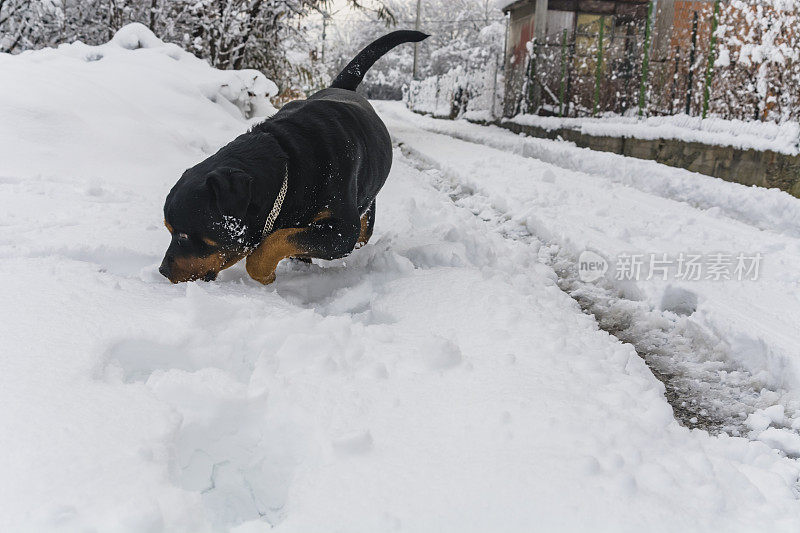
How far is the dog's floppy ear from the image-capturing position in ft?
8.59

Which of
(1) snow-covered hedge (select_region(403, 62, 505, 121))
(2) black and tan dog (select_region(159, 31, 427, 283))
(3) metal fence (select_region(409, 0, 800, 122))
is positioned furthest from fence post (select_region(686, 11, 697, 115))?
(1) snow-covered hedge (select_region(403, 62, 505, 121))

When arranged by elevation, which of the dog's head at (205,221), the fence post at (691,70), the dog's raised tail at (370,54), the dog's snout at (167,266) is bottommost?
the dog's snout at (167,266)

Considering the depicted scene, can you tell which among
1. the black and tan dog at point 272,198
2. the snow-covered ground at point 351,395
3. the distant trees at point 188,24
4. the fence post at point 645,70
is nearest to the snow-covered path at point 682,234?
the snow-covered ground at point 351,395

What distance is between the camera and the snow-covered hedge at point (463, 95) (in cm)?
1980

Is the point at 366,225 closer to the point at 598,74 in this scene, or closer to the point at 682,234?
the point at 682,234

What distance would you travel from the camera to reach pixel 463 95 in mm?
24734

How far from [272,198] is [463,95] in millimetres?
23054

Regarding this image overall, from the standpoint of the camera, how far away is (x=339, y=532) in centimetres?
146

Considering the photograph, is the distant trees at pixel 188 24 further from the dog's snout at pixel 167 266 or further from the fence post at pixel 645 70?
the dog's snout at pixel 167 266

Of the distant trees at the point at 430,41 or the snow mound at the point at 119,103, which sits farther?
the distant trees at the point at 430,41

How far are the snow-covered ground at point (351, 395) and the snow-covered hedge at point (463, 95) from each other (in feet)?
55.1

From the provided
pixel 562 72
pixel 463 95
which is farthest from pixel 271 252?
pixel 463 95

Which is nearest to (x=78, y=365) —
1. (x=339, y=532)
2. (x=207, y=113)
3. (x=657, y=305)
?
(x=339, y=532)

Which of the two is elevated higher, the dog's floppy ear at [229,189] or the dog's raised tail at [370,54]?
the dog's raised tail at [370,54]
